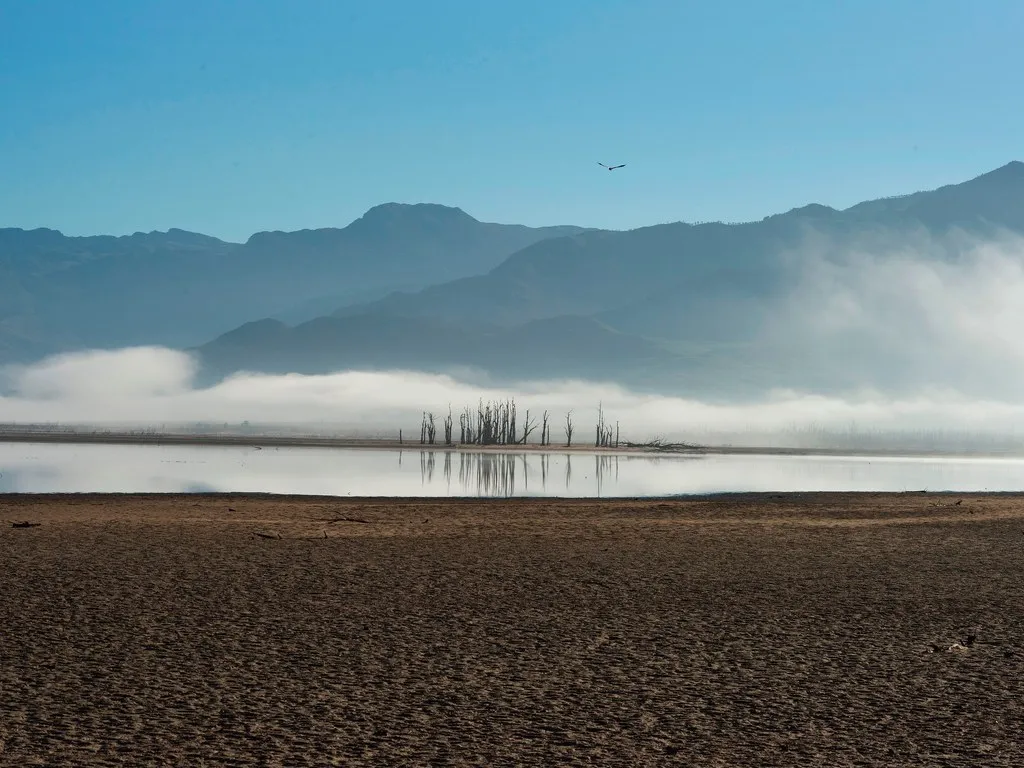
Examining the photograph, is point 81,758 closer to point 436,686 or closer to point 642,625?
point 436,686

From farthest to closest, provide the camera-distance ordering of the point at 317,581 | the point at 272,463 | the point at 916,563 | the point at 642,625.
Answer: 1. the point at 272,463
2. the point at 916,563
3. the point at 317,581
4. the point at 642,625

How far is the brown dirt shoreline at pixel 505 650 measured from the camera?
9250mm

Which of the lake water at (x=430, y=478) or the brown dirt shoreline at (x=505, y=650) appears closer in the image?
the brown dirt shoreline at (x=505, y=650)

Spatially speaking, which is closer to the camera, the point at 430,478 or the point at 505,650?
the point at 505,650

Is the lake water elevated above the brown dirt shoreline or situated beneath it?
elevated above

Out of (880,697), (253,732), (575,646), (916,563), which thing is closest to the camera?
(253,732)

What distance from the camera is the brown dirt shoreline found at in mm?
9250

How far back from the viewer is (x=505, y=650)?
12.6m

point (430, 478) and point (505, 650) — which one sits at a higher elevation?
point (430, 478)

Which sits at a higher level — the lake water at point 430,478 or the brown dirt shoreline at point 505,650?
the lake water at point 430,478

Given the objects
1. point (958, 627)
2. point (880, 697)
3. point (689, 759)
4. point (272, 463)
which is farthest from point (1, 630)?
point (272, 463)

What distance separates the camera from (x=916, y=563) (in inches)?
809

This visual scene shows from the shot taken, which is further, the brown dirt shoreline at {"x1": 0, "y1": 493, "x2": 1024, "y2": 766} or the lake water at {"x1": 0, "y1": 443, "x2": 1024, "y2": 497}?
the lake water at {"x1": 0, "y1": 443, "x2": 1024, "y2": 497}

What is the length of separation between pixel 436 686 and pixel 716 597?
20.6ft
